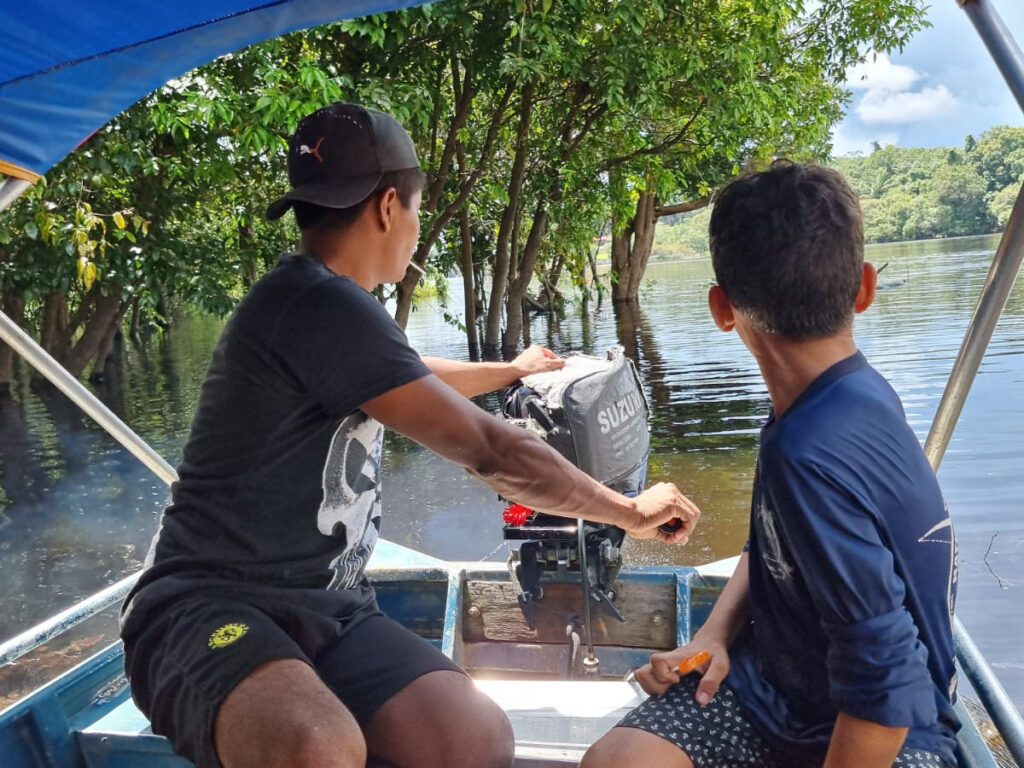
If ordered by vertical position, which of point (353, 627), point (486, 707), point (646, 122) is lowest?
point (486, 707)

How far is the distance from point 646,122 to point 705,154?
118cm

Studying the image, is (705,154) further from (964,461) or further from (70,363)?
(70,363)

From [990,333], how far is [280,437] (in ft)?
5.78

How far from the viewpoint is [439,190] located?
12383 millimetres

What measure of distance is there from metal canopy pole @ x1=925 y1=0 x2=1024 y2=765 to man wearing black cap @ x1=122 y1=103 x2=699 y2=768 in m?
0.82

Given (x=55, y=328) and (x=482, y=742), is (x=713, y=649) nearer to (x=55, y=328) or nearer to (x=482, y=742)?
(x=482, y=742)

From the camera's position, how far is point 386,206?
80.7 inches

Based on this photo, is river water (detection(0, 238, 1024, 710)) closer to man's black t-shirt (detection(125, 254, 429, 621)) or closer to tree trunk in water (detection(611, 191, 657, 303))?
man's black t-shirt (detection(125, 254, 429, 621))

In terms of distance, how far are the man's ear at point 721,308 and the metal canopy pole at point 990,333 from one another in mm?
847

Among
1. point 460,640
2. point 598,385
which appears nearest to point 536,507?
point 598,385

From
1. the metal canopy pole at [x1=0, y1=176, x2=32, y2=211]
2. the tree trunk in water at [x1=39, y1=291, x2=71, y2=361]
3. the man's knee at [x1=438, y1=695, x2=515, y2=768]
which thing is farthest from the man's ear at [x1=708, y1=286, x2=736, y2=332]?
the tree trunk in water at [x1=39, y1=291, x2=71, y2=361]

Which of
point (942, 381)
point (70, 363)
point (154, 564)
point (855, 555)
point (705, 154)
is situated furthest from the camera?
point (70, 363)

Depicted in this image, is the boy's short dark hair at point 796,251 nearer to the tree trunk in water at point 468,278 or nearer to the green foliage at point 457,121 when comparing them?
the green foliage at point 457,121

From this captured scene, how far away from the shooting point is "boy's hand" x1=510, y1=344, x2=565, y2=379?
9.73ft
